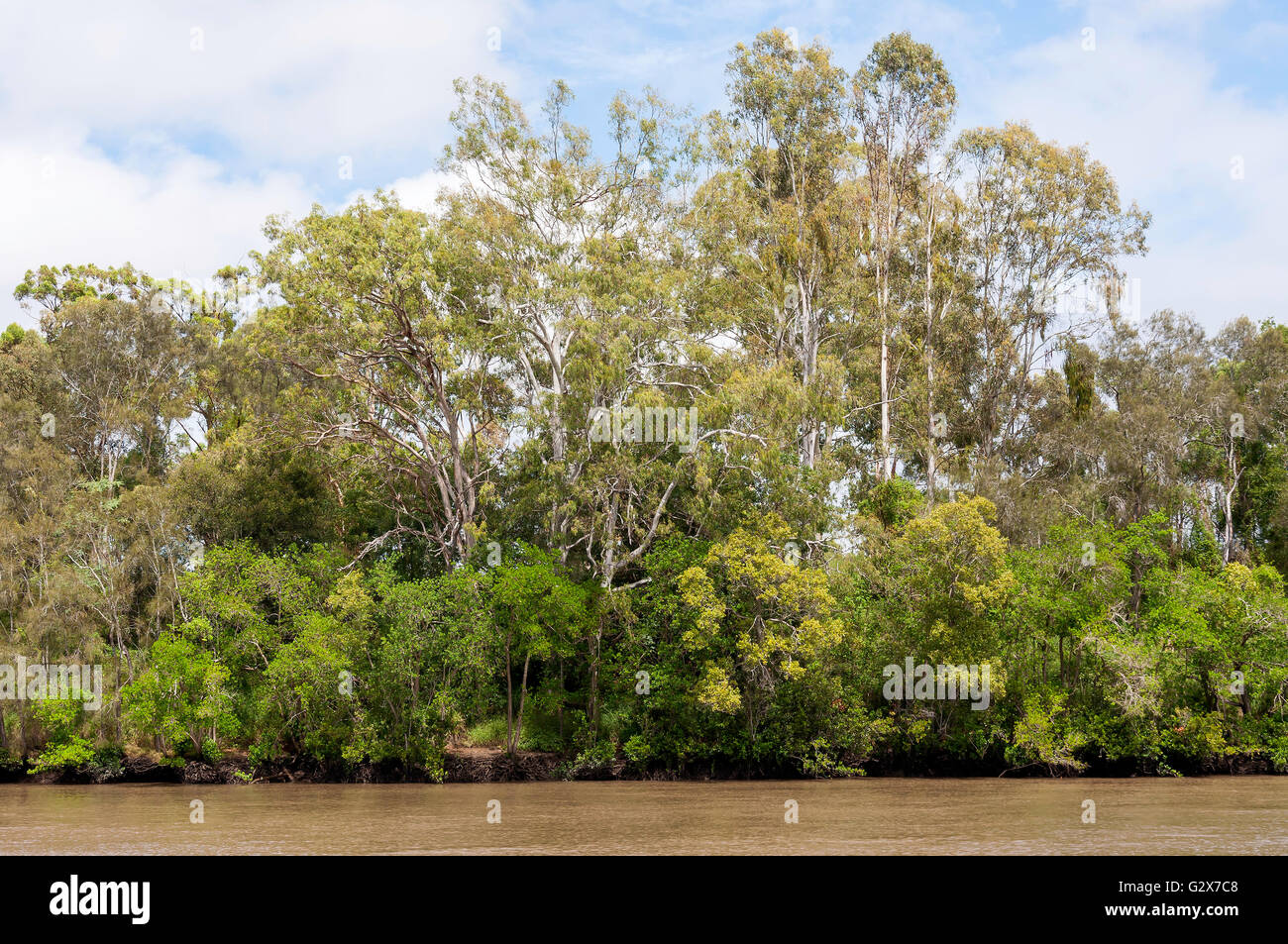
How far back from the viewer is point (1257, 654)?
2952 centimetres

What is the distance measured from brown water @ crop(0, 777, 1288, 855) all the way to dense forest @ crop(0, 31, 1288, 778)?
6.61 feet

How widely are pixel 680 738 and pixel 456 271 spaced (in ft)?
50.5

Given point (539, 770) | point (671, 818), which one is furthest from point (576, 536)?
point (671, 818)

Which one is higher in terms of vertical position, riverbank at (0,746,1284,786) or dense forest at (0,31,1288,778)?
dense forest at (0,31,1288,778)

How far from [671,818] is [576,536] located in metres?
13.8

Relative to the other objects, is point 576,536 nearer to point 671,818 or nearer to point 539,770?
point 539,770

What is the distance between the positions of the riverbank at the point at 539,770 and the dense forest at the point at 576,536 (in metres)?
0.16

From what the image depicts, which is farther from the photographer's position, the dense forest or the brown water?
the dense forest

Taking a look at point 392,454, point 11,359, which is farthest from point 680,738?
point 11,359

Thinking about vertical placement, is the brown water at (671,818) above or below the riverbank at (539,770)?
above

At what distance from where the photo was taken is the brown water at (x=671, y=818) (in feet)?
54.9

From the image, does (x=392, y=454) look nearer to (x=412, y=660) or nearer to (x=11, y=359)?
(x=412, y=660)

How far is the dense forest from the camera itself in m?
29.8

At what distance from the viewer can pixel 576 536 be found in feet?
110
